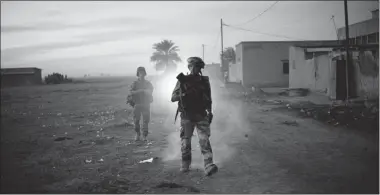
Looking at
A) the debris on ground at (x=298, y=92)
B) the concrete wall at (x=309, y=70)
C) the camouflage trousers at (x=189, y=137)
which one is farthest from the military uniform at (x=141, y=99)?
the debris on ground at (x=298, y=92)

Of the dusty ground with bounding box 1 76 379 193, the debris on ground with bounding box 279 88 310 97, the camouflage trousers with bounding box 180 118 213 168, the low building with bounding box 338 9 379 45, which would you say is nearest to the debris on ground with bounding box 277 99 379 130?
the dusty ground with bounding box 1 76 379 193

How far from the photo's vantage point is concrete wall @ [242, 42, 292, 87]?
2950 cm

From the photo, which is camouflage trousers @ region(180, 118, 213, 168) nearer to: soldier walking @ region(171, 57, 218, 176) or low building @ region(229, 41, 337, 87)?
soldier walking @ region(171, 57, 218, 176)

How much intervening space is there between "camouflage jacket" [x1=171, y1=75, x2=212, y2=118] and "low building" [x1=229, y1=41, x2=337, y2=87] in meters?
25.8

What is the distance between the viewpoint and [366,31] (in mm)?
27906

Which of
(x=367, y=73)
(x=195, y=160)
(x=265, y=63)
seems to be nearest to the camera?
(x=195, y=160)

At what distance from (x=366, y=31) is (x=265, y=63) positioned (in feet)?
31.3

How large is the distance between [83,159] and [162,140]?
7.71 feet

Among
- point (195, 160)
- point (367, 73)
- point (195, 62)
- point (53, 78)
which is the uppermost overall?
point (53, 78)

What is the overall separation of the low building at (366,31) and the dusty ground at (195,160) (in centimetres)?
2165

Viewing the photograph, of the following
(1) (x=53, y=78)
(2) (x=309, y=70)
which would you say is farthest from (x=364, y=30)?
(1) (x=53, y=78)

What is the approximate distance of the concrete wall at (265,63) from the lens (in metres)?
29.5

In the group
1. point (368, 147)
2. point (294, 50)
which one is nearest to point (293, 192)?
point (368, 147)

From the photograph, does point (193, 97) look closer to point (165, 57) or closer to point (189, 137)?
point (189, 137)
